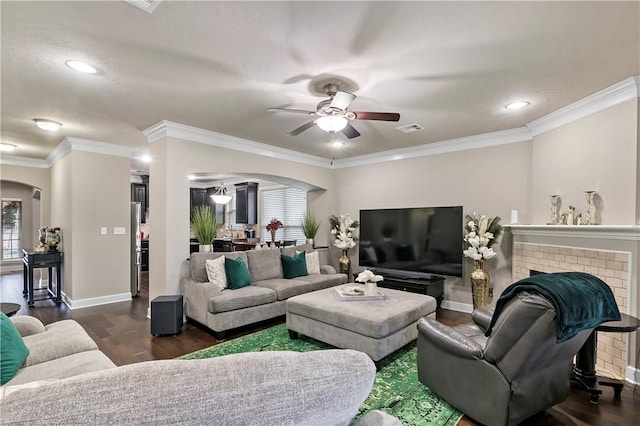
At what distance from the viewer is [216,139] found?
4645 mm

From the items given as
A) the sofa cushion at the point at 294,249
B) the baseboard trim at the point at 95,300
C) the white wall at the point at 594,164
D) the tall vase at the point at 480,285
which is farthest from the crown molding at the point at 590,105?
the baseboard trim at the point at 95,300

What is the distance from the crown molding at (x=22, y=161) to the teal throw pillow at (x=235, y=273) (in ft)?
17.7

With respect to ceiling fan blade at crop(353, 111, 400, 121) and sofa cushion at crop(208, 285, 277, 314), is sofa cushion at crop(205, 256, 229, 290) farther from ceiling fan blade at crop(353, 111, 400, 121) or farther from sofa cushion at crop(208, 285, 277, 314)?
ceiling fan blade at crop(353, 111, 400, 121)

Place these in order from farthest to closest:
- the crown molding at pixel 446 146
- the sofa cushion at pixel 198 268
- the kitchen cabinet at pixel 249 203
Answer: the kitchen cabinet at pixel 249 203 < the crown molding at pixel 446 146 < the sofa cushion at pixel 198 268

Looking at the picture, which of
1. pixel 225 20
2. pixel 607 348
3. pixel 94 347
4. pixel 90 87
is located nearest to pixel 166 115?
pixel 90 87

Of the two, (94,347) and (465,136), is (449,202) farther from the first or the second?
(94,347)

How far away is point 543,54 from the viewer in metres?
2.39

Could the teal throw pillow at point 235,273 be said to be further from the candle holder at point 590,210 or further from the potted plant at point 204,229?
the candle holder at point 590,210

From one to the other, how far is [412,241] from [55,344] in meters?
4.49

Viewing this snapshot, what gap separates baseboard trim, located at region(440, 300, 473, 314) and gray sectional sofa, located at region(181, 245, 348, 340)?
1.77 meters

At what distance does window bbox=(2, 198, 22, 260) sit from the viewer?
859 centimetres

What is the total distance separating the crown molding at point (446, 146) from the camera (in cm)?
442

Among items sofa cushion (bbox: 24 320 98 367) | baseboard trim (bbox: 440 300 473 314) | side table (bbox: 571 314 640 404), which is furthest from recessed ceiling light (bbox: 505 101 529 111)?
sofa cushion (bbox: 24 320 98 367)

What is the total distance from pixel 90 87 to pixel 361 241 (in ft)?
→ 14.6
